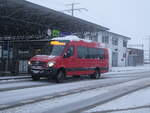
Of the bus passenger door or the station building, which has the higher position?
the station building

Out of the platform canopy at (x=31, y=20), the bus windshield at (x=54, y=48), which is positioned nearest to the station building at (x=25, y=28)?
the platform canopy at (x=31, y=20)

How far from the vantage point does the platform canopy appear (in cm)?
2798

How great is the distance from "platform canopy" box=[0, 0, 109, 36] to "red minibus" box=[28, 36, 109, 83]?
27.6ft

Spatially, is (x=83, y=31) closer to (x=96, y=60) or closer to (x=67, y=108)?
(x=96, y=60)

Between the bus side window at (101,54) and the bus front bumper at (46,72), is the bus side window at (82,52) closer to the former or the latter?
the bus side window at (101,54)

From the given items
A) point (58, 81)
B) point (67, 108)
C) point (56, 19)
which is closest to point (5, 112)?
point (67, 108)

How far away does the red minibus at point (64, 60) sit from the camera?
17.8m

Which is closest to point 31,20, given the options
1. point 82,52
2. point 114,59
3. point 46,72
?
point 82,52

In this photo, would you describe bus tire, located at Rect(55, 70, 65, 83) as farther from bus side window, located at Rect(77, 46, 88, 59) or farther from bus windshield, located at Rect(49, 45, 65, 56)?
bus side window, located at Rect(77, 46, 88, 59)

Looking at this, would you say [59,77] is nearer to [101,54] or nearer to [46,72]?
[46,72]

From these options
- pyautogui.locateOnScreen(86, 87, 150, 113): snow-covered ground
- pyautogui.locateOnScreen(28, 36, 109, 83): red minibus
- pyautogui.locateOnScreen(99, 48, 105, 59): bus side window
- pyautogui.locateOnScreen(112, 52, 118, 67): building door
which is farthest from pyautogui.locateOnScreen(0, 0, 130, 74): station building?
pyautogui.locateOnScreen(112, 52, 118, 67): building door

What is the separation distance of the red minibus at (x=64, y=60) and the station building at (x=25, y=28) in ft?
8.80

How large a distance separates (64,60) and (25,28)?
21575mm

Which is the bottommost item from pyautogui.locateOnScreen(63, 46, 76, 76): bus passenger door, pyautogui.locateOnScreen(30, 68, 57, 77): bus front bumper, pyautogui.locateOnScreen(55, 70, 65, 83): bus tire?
pyautogui.locateOnScreen(55, 70, 65, 83): bus tire
